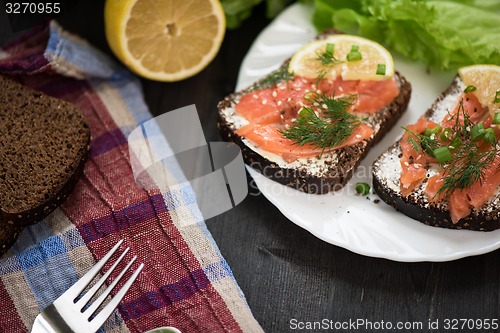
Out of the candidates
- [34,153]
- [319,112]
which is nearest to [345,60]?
[319,112]

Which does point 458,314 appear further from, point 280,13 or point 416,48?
point 280,13

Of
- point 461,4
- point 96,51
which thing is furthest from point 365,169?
point 96,51

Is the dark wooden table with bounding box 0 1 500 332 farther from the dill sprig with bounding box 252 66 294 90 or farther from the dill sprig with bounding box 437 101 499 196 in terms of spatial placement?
the dill sprig with bounding box 252 66 294 90

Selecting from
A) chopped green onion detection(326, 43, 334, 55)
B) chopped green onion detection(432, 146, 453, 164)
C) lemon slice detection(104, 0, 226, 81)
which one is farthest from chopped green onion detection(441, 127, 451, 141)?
lemon slice detection(104, 0, 226, 81)

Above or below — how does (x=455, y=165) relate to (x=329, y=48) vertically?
below

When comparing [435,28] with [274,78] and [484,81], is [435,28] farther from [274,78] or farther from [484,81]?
[274,78]

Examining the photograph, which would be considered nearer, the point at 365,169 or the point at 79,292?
the point at 79,292
